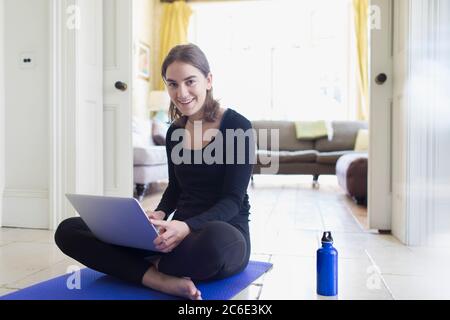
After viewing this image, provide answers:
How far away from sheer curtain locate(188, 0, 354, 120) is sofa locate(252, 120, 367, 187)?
89cm

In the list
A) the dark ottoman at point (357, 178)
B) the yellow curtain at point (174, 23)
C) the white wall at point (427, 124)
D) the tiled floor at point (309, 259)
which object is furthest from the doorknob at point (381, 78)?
the yellow curtain at point (174, 23)

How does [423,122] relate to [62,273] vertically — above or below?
above

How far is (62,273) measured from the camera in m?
1.67

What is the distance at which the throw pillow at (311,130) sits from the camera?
541 cm

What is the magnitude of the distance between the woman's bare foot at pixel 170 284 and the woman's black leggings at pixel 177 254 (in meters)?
0.02

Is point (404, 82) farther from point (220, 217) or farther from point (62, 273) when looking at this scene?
point (62, 273)

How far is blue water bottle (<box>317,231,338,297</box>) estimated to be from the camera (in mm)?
1376

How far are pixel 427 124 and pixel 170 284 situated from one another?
1533mm

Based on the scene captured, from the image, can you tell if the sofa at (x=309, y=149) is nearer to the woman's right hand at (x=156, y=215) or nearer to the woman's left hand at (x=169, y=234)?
the woman's right hand at (x=156, y=215)

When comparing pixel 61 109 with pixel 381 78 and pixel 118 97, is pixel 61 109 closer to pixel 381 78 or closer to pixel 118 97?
pixel 118 97

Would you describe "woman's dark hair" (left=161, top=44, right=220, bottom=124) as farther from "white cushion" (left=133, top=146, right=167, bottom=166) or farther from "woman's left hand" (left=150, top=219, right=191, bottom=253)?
"white cushion" (left=133, top=146, right=167, bottom=166)
